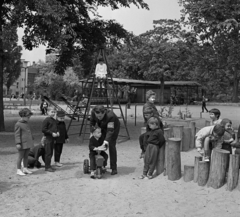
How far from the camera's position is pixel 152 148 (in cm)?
638

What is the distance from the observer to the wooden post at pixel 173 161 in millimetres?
6133

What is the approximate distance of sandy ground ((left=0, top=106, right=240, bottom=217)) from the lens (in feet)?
15.2

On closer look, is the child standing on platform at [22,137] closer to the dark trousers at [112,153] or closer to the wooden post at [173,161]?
the dark trousers at [112,153]

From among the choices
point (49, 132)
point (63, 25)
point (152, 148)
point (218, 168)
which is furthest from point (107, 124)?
point (63, 25)

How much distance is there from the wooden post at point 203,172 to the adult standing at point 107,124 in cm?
163

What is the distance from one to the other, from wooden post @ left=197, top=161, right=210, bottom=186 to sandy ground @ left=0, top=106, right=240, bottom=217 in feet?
0.43

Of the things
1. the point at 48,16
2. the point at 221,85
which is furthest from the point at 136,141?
the point at 221,85

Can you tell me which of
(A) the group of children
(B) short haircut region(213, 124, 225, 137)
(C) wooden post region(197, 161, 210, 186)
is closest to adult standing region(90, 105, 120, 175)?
(A) the group of children

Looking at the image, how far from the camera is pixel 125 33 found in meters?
15.7

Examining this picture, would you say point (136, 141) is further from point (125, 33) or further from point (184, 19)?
point (125, 33)

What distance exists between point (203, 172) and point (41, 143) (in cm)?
Answer: 325

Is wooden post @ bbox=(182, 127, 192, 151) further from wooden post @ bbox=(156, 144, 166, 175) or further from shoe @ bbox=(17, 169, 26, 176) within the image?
shoe @ bbox=(17, 169, 26, 176)

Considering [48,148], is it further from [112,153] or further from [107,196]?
[107,196]

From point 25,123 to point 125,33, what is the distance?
10032mm
